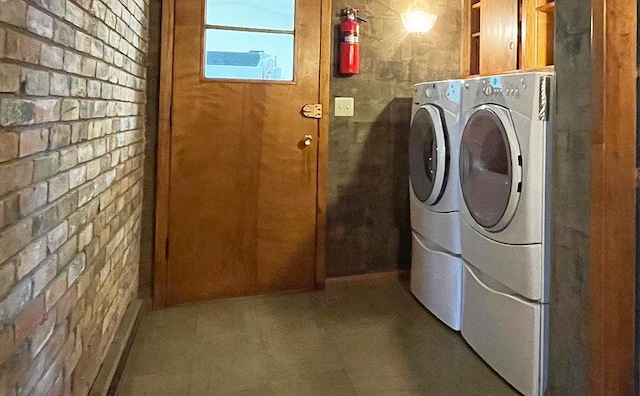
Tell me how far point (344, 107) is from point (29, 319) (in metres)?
2.30

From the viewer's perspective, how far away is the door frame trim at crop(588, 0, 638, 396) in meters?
1.51

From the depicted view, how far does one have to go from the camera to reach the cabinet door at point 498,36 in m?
2.80

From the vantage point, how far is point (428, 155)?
8.91ft

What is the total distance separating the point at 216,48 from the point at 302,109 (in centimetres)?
58

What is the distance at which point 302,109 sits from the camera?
2996mm

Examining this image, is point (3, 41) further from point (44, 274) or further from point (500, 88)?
point (500, 88)

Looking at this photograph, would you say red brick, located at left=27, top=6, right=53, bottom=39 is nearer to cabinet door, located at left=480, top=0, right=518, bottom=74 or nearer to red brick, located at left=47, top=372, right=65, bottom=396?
red brick, located at left=47, top=372, right=65, bottom=396

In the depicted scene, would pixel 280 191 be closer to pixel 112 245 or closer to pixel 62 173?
pixel 112 245

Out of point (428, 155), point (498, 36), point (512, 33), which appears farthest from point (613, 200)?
point (498, 36)

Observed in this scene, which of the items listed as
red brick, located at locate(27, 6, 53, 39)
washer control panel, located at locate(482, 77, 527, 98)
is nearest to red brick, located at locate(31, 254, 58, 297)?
red brick, located at locate(27, 6, 53, 39)

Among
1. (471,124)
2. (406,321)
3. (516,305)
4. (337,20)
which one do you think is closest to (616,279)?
(516,305)

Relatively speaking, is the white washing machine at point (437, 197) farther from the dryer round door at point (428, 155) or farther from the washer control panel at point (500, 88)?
the washer control panel at point (500, 88)

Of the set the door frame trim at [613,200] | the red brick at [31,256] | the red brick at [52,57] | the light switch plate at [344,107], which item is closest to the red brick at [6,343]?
the red brick at [31,256]

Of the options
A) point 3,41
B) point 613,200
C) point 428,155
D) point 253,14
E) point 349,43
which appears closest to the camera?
point 3,41
